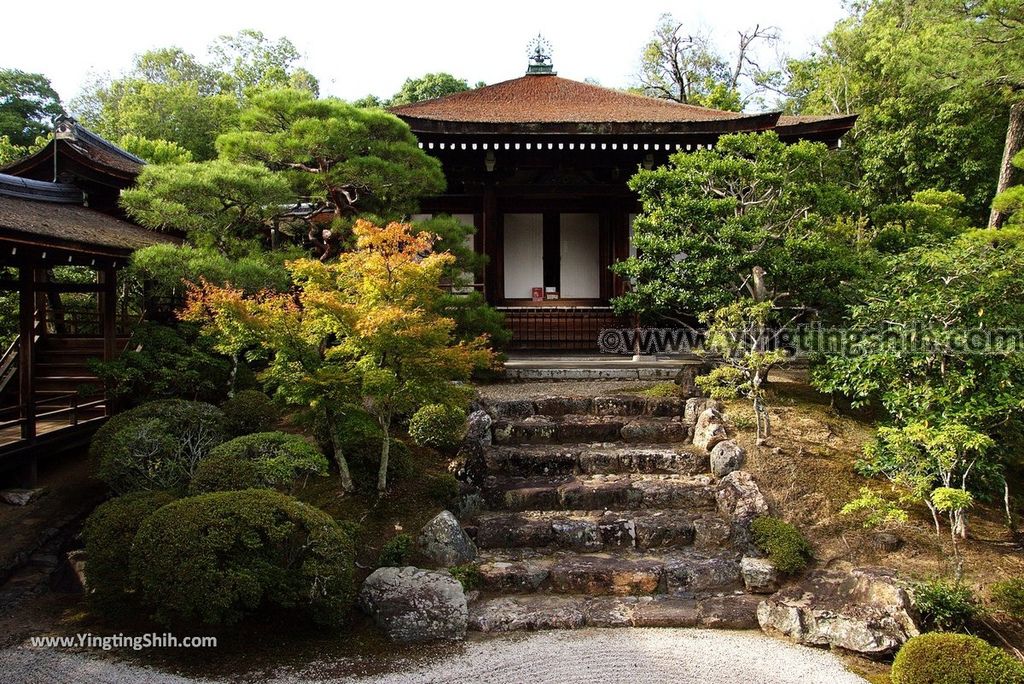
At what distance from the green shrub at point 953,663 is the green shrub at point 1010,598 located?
38.2 inches

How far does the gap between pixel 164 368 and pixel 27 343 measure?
5.78 ft

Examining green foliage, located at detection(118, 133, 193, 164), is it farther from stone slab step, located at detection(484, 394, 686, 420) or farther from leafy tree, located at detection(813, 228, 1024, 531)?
leafy tree, located at detection(813, 228, 1024, 531)

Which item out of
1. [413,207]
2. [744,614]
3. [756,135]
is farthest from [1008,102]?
[744,614]

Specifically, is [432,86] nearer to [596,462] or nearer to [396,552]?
[596,462]

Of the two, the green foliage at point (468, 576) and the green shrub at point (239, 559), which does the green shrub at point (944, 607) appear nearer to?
the green foliage at point (468, 576)

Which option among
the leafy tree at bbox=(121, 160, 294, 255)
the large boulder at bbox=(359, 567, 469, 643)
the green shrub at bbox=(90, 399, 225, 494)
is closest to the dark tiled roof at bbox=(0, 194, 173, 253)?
the leafy tree at bbox=(121, 160, 294, 255)

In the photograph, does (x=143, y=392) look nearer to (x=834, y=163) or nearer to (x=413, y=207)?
(x=413, y=207)

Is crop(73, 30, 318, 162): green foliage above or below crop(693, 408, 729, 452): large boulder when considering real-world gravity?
above

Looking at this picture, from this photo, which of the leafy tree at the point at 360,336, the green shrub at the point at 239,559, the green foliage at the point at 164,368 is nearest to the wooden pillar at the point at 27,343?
the green foliage at the point at 164,368

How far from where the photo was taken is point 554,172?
617 inches

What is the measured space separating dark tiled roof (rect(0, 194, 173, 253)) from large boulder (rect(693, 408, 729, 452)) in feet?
29.2

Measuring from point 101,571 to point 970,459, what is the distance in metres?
9.55

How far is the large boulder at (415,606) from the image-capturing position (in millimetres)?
7324

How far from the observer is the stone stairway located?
7891mm
